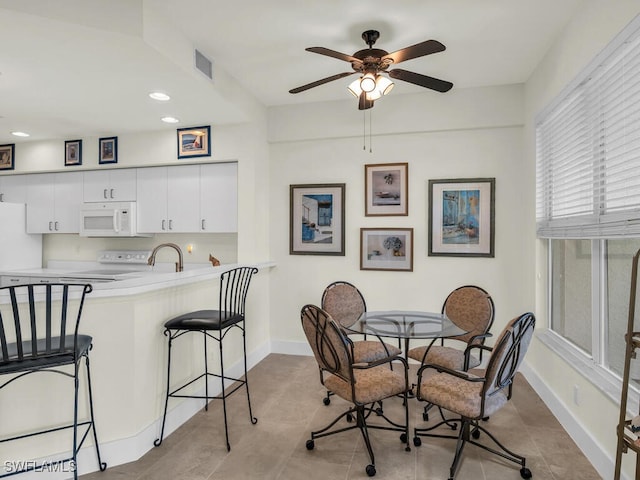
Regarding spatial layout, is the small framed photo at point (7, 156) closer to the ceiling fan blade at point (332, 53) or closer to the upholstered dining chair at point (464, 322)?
the ceiling fan blade at point (332, 53)

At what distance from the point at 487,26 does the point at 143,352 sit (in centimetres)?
321

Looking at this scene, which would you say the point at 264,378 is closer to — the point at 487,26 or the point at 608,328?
the point at 608,328

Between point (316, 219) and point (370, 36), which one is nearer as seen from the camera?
point (370, 36)

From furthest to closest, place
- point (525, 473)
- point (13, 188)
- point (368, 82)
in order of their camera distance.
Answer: point (13, 188) < point (368, 82) < point (525, 473)

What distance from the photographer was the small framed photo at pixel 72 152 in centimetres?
448

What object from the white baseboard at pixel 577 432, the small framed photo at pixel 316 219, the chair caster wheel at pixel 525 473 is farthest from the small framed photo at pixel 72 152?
the white baseboard at pixel 577 432

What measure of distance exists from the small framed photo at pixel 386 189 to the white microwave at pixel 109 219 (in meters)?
2.71

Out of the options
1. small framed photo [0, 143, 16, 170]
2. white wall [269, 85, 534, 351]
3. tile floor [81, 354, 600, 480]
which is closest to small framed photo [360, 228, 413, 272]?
white wall [269, 85, 534, 351]

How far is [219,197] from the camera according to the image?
162 inches

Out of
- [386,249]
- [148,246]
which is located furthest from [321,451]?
[148,246]

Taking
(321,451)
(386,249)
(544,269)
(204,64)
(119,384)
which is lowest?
(321,451)

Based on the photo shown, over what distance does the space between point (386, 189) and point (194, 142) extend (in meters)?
2.13

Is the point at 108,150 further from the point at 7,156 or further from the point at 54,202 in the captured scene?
the point at 7,156

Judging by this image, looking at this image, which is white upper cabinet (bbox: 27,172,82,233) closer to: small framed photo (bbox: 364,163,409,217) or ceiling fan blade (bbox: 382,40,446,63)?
small framed photo (bbox: 364,163,409,217)
